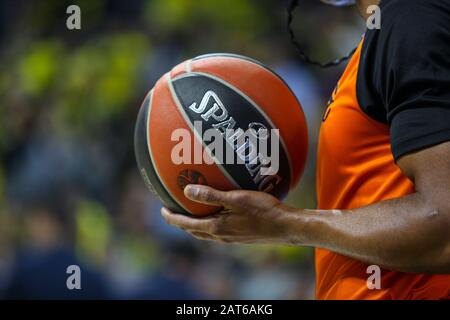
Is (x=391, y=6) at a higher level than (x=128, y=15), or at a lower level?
lower

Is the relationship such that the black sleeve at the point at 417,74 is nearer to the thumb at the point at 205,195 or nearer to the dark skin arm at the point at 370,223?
the dark skin arm at the point at 370,223

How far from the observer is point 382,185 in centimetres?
149

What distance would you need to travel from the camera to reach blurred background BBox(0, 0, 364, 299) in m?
4.08

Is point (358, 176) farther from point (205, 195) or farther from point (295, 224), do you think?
point (205, 195)

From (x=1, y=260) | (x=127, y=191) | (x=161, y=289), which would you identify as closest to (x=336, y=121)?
(x=161, y=289)

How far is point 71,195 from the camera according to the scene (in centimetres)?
464

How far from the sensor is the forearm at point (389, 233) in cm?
129

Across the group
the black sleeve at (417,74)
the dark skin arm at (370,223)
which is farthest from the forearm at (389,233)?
the black sleeve at (417,74)

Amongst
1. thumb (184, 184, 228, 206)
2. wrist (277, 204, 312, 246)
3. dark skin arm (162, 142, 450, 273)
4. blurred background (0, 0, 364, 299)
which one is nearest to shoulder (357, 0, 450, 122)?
dark skin arm (162, 142, 450, 273)

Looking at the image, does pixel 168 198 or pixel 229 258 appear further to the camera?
pixel 229 258

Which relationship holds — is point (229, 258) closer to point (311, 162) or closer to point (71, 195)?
point (311, 162)

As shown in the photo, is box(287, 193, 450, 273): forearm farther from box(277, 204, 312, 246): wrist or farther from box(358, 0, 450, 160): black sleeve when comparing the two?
box(358, 0, 450, 160): black sleeve
